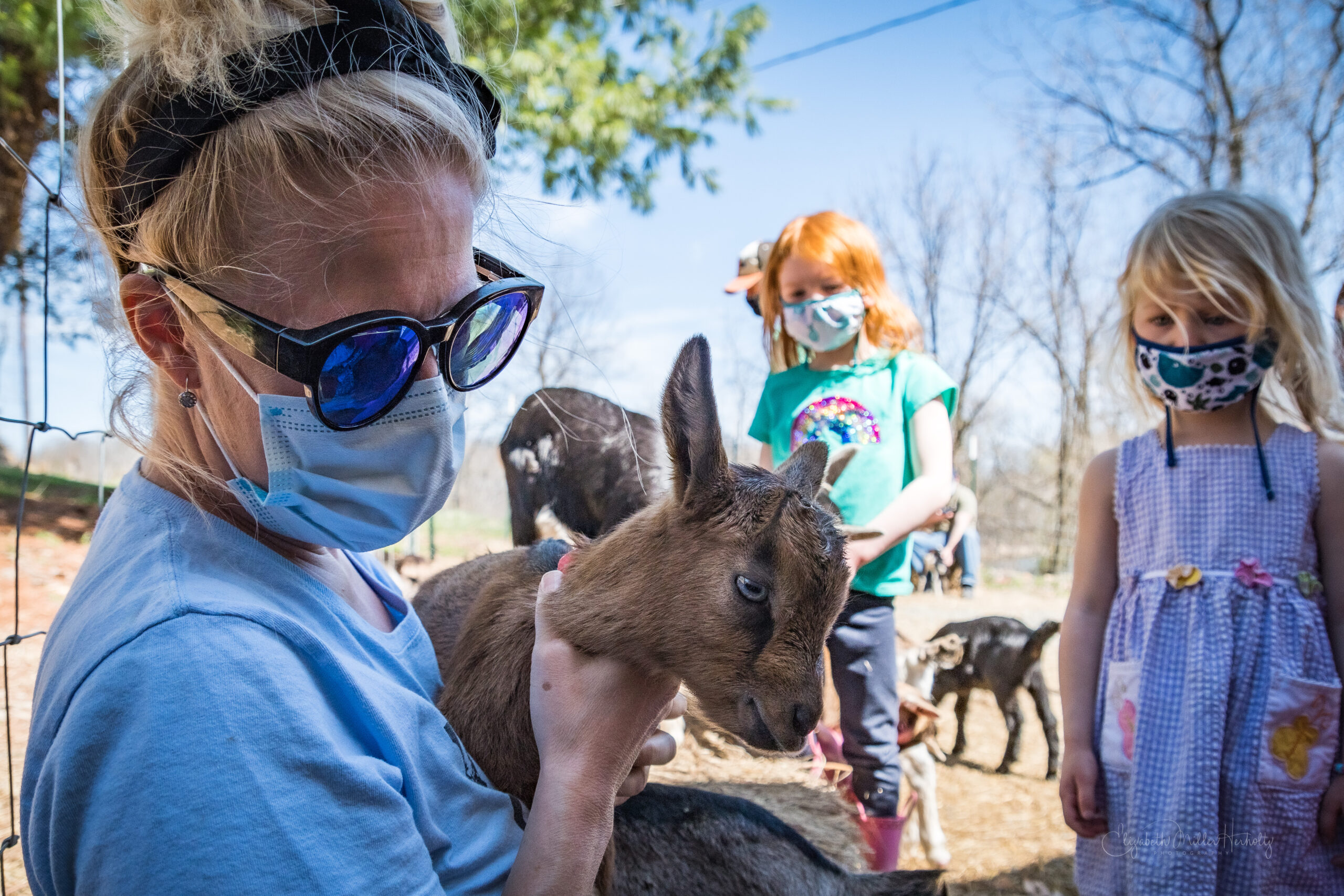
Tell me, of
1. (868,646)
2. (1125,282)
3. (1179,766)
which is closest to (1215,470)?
(1125,282)

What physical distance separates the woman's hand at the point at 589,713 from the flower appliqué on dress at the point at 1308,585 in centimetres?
196

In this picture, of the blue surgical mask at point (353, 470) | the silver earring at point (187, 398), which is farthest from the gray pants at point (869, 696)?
the silver earring at point (187, 398)

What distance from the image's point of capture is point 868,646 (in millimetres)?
3660

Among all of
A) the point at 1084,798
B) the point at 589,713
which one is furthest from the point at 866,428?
the point at 589,713

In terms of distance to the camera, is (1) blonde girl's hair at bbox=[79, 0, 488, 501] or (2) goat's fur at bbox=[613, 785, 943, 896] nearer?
(1) blonde girl's hair at bbox=[79, 0, 488, 501]

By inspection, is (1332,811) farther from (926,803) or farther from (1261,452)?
(926,803)

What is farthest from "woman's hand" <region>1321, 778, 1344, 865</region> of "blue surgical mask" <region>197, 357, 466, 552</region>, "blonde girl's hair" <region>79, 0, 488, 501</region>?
"blonde girl's hair" <region>79, 0, 488, 501</region>

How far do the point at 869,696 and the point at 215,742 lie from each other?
10.3 feet

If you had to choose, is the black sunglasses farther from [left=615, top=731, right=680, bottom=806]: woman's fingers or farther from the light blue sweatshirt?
[left=615, top=731, right=680, bottom=806]: woman's fingers

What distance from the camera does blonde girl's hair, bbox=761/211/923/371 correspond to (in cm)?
384

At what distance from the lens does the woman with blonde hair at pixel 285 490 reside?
962 millimetres

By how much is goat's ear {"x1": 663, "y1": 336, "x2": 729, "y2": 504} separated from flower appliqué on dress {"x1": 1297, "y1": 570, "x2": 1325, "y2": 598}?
1841mm

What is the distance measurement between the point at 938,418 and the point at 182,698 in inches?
133

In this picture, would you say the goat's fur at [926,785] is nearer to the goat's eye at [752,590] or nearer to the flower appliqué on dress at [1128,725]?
the flower appliqué on dress at [1128,725]
